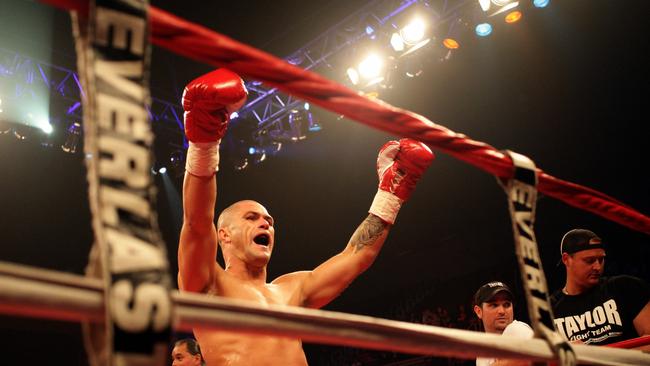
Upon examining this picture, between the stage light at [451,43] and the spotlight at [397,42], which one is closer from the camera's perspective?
the stage light at [451,43]

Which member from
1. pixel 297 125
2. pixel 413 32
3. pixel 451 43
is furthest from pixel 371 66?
pixel 297 125

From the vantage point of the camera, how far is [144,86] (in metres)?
0.69

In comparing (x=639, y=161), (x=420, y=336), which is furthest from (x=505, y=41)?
(x=420, y=336)

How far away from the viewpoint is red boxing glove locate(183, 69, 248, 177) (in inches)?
55.6

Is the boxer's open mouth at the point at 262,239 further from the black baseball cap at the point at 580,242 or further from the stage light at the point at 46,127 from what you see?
the stage light at the point at 46,127

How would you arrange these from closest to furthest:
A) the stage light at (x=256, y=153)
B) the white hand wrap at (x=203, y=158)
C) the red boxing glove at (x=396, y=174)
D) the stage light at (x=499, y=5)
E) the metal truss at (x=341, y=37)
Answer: the white hand wrap at (x=203, y=158) → the red boxing glove at (x=396, y=174) → the stage light at (x=499, y=5) → the metal truss at (x=341, y=37) → the stage light at (x=256, y=153)

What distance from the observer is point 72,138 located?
565 centimetres

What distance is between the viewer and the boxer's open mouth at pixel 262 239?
87.4 inches

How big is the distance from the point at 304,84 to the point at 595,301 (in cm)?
224

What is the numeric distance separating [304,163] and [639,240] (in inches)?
142

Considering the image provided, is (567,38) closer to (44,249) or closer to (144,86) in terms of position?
(144,86)

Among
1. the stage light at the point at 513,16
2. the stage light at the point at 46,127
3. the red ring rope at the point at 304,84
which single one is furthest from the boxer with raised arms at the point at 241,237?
the stage light at the point at 46,127

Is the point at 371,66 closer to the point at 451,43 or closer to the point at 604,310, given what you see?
the point at 451,43

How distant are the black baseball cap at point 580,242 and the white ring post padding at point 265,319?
180cm
